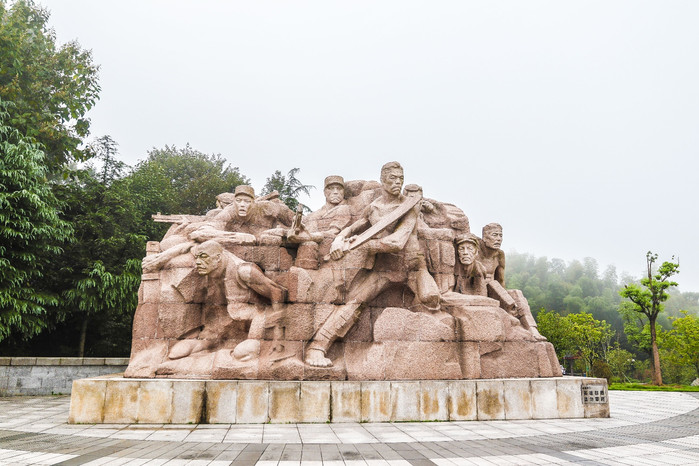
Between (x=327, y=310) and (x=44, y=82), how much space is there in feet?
47.3

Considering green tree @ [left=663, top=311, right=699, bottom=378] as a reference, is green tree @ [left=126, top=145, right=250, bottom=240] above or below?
above

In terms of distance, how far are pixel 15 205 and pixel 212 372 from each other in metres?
9.28

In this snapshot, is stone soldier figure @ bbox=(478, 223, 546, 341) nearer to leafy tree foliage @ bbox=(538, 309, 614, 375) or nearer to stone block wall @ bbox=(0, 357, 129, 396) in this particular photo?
stone block wall @ bbox=(0, 357, 129, 396)

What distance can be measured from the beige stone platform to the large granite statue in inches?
14.8

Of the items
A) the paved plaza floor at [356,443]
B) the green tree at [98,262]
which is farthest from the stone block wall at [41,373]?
the paved plaza floor at [356,443]

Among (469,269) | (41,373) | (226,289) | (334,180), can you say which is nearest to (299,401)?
(226,289)

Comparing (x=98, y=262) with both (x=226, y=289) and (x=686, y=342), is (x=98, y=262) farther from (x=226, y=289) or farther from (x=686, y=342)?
(x=686, y=342)

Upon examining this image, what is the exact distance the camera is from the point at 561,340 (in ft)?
105

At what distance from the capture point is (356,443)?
6.16 meters

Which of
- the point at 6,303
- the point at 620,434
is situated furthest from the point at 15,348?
the point at 620,434

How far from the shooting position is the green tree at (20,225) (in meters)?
12.9

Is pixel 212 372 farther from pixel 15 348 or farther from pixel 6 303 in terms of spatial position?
pixel 15 348

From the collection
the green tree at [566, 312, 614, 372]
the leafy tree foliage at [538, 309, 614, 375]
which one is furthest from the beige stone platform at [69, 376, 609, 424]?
the green tree at [566, 312, 614, 372]

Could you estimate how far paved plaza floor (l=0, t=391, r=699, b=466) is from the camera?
5.26m
